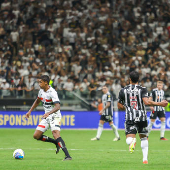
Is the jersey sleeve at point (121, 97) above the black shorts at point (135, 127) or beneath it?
above

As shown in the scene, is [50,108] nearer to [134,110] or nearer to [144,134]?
[134,110]

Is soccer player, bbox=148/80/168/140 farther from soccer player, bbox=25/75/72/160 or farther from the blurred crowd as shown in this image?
soccer player, bbox=25/75/72/160

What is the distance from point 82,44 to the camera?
29.7 meters

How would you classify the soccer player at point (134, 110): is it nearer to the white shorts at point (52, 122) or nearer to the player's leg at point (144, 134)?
the player's leg at point (144, 134)

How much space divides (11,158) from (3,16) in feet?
68.8

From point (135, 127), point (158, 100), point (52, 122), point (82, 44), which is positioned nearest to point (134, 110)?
point (135, 127)

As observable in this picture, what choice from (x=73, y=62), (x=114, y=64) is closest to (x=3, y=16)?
(x=73, y=62)

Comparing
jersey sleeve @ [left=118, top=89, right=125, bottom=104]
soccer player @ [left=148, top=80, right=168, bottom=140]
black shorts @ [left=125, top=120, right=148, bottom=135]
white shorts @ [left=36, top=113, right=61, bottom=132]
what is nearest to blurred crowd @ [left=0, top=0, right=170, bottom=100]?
soccer player @ [left=148, top=80, right=168, bottom=140]

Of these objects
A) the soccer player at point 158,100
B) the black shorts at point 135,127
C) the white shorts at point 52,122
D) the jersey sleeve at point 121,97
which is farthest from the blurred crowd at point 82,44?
the black shorts at point 135,127

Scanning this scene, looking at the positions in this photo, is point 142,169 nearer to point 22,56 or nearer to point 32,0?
point 22,56

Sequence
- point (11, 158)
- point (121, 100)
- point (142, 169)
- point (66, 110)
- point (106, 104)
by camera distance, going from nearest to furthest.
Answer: point (142, 169)
point (121, 100)
point (11, 158)
point (106, 104)
point (66, 110)

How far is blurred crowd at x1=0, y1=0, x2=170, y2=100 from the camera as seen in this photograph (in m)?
26.4

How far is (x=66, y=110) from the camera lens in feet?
85.2

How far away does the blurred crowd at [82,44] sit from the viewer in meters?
26.4
